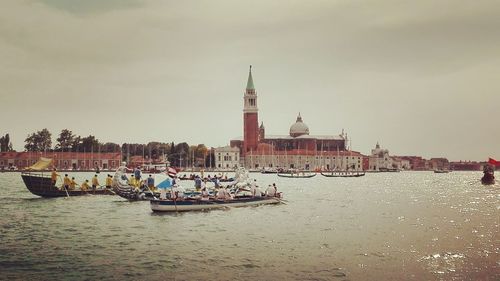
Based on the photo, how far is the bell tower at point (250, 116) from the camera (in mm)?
175250

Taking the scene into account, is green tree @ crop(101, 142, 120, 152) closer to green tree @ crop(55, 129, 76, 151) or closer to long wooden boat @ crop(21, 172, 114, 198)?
green tree @ crop(55, 129, 76, 151)

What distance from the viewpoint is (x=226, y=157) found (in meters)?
189

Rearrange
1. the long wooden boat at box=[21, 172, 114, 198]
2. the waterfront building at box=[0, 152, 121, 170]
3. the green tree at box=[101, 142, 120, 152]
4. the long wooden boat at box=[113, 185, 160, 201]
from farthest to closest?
the green tree at box=[101, 142, 120, 152] < the waterfront building at box=[0, 152, 121, 170] < the long wooden boat at box=[21, 172, 114, 198] < the long wooden boat at box=[113, 185, 160, 201]

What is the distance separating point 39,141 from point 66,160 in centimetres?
1235

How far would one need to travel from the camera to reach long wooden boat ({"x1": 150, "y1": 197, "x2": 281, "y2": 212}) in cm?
3606

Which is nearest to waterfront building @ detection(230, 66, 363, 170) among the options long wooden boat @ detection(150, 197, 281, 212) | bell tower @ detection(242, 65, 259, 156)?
bell tower @ detection(242, 65, 259, 156)

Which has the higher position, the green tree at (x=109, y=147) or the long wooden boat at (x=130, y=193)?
the green tree at (x=109, y=147)

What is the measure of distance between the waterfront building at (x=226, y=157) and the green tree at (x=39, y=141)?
181ft

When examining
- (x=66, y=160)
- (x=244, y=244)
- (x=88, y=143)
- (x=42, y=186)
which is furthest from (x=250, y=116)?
(x=244, y=244)

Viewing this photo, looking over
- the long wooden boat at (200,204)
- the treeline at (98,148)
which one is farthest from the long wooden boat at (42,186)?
the treeline at (98,148)

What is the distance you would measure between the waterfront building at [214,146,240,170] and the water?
14752 centimetres

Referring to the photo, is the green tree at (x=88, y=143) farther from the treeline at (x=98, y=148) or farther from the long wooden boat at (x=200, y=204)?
the long wooden boat at (x=200, y=204)

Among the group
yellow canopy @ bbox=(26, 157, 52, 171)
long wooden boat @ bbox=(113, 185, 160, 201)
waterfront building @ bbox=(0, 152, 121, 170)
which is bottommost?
long wooden boat @ bbox=(113, 185, 160, 201)

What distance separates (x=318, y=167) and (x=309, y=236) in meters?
167
